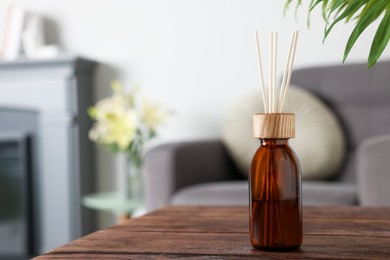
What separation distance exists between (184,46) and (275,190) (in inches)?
89.5

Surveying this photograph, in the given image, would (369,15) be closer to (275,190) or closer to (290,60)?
(290,60)

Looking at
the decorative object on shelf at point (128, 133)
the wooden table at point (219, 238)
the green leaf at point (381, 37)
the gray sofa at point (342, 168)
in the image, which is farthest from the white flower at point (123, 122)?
the green leaf at point (381, 37)

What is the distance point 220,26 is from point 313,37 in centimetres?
43

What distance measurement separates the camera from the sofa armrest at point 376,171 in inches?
71.5

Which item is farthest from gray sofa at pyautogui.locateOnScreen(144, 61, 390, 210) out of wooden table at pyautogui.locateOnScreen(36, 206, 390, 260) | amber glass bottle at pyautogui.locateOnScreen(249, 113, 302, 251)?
amber glass bottle at pyautogui.locateOnScreen(249, 113, 302, 251)

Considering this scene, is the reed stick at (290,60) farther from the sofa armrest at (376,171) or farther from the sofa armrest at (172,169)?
the sofa armrest at (172,169)

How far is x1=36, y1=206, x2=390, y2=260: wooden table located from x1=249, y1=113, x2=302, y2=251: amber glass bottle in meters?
0.02

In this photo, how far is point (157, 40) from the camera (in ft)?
10.1

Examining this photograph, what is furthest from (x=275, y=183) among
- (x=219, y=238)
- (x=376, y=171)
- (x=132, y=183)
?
(x=132, y=183)

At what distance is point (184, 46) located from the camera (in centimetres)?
303

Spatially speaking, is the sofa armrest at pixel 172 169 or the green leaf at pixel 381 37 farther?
the sofa armrest at pixel 172 169

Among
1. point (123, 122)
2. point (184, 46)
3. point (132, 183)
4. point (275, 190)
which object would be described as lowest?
point (132, 183)

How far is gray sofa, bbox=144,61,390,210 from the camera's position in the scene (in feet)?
6.05

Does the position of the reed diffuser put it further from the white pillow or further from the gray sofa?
the white pillow
